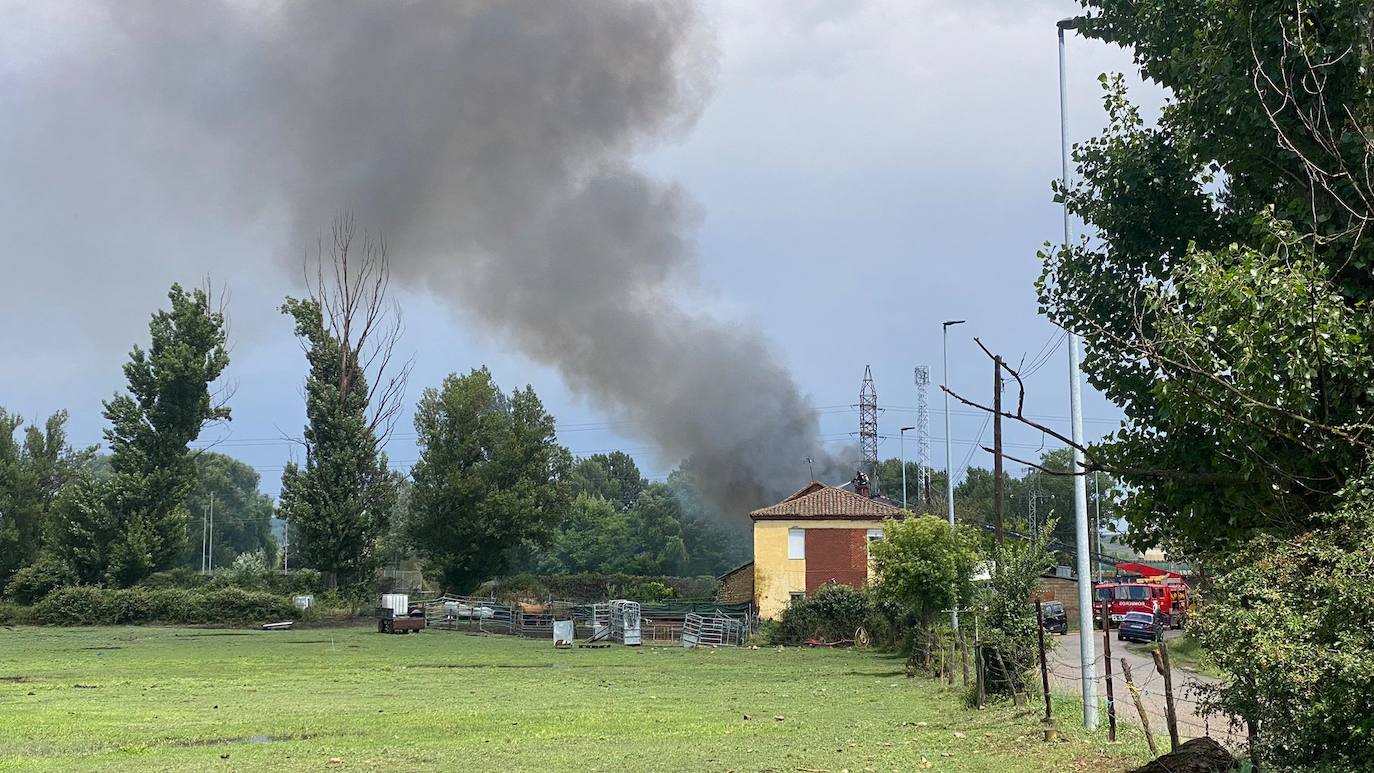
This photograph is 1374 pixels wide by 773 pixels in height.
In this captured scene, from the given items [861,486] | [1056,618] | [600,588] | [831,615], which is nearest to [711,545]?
[600,588]

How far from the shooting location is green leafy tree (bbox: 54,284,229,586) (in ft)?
207

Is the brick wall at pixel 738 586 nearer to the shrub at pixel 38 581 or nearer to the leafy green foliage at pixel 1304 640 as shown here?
the shrub at pixel 38 581

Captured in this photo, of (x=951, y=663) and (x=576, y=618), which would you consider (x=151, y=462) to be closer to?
(x=576, y=618)

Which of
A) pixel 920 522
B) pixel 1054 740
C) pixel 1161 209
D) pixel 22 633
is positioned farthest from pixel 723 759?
pixel 22 633

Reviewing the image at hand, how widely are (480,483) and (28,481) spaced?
111 feet

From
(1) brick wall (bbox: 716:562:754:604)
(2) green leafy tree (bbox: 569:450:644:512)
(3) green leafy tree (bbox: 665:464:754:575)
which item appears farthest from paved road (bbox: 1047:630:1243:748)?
(2) green leafy tree (bbox: 569:450:644:512)

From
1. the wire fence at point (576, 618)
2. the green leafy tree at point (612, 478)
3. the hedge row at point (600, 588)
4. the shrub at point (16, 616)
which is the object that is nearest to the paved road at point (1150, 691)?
the wire fence at point (576, 618)

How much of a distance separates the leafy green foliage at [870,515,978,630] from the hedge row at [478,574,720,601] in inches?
1429

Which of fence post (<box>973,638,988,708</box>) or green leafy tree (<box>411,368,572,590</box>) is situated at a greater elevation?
green leafy tree (<box>411,368,572,590</box>)

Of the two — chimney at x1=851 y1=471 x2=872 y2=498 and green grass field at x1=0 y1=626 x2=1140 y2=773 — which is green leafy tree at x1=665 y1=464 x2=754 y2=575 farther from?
green grass field at x1=0 y1=626 x2=1140 y2=773

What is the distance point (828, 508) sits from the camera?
5991 cm

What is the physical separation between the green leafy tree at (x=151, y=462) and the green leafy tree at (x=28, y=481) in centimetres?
1323

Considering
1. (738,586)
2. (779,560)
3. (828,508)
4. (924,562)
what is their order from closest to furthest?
(924,562)
(779,560)
(828,508)
(738,586)

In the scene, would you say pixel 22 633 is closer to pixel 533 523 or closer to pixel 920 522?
pixel 533 523
